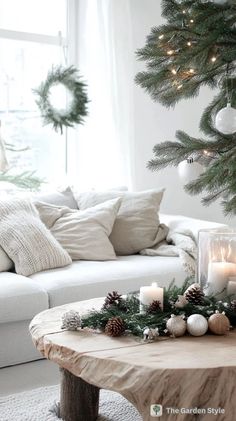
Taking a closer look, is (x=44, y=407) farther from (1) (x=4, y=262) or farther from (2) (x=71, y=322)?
(1) (x=4, y=262)

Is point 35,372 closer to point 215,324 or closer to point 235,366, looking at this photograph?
point 215,324

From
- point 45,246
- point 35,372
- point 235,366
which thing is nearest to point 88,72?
point 45,246

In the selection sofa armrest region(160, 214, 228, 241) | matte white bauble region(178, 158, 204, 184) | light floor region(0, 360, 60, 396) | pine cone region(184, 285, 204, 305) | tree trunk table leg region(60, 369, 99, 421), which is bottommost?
light floor region(0, 360, 60, 396)

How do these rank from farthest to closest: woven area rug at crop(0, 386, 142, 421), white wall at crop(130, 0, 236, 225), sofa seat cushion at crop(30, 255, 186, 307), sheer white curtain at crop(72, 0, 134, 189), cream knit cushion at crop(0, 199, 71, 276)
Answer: sheer white curtain at crop(72, 0, 134, 189) → white wall at crop(130, 0, 236, 225) → cream knit cushion at crop(0, 199, 71, 276) → sofa seat cushion at crop(30, 255, 186, 307) → woven area rug at crop(0, 386, 142, 421)

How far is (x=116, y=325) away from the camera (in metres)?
1.96

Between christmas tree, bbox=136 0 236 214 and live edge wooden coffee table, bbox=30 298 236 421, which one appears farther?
christmas tree, bbox=136 0 236 214

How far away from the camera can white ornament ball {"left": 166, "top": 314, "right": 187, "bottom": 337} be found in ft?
6.41

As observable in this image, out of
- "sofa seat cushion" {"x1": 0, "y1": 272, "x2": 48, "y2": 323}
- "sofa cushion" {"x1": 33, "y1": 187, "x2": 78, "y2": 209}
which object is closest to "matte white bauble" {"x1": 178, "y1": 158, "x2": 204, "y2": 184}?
"sofa seat cushion" {"x1": 0, "y1": 272, "x2": 48, "y2": 323}

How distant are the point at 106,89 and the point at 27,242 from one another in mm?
1913

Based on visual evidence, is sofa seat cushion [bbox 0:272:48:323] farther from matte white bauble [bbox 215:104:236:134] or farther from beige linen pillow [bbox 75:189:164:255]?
matte white bauble [bbox 215:104:236:134]

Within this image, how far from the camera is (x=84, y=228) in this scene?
360cm

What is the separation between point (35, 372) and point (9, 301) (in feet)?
1.15

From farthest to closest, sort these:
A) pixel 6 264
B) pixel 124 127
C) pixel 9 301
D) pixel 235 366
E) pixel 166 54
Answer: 1. pixel 124 127
2. pixel 6 264
3. pixel 9 301
4. pixel 166 54
5. pixel 235 366

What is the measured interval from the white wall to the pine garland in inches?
88.6
